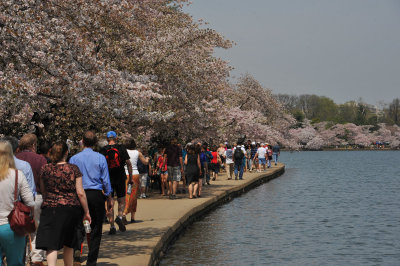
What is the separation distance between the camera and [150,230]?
41.3 feet

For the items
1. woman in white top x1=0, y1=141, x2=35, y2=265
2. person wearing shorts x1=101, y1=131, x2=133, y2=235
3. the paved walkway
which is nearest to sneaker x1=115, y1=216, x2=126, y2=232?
the paved walkway

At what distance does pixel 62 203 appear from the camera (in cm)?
744

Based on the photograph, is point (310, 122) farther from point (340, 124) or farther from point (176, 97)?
point (176, 97)

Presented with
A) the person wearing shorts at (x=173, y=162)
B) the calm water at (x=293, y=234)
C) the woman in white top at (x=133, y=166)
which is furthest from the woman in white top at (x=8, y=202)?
the person wearing shorts at (x=173, y=162)

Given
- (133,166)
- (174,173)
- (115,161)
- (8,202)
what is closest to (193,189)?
(174,173)

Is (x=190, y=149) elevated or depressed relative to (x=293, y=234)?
elevated

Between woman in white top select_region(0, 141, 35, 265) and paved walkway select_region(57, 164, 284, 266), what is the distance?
2856 mm

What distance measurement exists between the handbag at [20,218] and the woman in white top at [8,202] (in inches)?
1.6

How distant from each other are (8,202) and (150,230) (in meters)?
6.36

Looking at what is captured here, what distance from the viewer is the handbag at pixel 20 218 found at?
20.7 feet

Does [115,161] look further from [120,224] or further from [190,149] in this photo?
[190,149]

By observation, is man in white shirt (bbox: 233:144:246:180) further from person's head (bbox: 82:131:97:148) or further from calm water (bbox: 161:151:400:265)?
person's head (bbox: 82:131:97:148)

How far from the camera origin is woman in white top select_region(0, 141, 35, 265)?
250 inches

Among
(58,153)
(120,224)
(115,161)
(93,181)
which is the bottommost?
(120,224)
